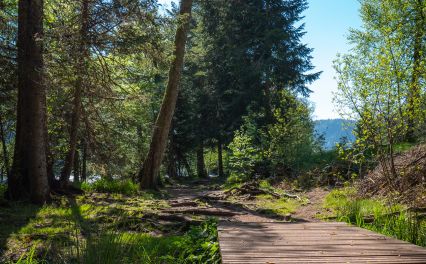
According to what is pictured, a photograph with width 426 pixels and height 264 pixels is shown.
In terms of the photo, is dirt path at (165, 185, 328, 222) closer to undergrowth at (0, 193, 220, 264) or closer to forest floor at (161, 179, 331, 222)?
forest floor at (161, 179, 331, 222)

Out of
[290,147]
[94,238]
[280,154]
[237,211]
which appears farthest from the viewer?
[280,154]

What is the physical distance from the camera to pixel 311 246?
3789 mm

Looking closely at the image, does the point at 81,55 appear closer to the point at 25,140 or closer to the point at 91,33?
the point at 91,33

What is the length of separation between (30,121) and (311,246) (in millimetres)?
7291

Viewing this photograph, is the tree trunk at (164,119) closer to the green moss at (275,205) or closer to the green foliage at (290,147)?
the green moss at (275,205)

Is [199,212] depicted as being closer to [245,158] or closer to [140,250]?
[140,250]

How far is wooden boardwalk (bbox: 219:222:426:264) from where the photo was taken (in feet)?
10.8

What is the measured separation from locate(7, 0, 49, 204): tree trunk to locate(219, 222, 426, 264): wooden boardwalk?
224 inches

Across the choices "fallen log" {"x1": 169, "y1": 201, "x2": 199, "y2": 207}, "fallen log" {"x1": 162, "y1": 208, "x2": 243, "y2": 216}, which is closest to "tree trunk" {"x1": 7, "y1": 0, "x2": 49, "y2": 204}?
"fallen log" {"x1": 169, "y1": 201, "x2": 199, "y2": 207}

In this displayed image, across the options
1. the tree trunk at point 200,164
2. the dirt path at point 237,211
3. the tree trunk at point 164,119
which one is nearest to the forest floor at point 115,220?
Result: the dirt path at point 237,211

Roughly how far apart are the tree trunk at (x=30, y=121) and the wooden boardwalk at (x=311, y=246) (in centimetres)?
569

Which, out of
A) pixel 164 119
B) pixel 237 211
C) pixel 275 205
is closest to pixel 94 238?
pixel 237 211

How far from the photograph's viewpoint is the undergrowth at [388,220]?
4941mm

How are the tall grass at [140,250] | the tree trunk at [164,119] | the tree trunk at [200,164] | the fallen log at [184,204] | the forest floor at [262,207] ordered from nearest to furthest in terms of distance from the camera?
the tall grass at [140,250]
the forest floor at [262,207]
the fallen log at [184,204]
the tree trunk at [164,119]
the tree trunk at [200,164]
